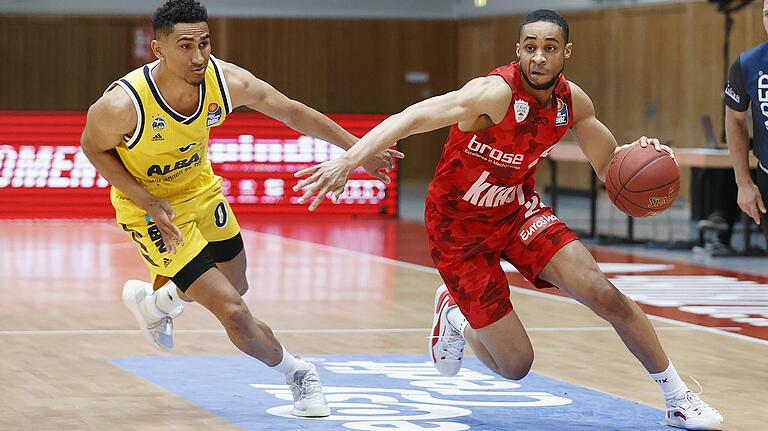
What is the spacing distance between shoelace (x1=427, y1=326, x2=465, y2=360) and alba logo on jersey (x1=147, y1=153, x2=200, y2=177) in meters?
1.42

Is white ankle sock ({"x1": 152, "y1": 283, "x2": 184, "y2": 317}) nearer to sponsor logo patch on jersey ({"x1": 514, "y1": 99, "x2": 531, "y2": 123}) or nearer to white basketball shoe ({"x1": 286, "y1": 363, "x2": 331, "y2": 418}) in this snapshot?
white basketball shoe ({"x1": 286, "y1": 363, "x2": 331, "y2": 418})

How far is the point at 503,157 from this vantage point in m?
5.40

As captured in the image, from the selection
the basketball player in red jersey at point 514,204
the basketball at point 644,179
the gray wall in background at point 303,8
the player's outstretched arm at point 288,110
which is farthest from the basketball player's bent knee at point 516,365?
the gray wall in background at point 303,8

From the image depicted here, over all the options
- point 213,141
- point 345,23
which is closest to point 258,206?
point 213,141

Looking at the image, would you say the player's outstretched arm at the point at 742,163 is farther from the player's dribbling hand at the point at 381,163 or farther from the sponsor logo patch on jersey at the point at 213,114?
the sponsor logo patch on jersey at the point at 213,114

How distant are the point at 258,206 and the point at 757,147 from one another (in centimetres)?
1047

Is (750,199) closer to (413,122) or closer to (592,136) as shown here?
(592,136)

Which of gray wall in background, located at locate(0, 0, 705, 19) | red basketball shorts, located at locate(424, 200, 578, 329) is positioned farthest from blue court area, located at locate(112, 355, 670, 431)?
gray wall in background, located at locate(0, 0, 705, 19)

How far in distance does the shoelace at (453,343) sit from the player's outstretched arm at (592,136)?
1.01m

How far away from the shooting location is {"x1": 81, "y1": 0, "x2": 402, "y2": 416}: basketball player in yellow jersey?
535cm

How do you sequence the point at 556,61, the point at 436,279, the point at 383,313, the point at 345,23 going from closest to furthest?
the point at 556,61 < the point at 383,313 < the point at 436,279 < the point at 345,23

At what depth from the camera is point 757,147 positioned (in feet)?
19.9

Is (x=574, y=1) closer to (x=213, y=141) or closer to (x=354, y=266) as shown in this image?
(x=213, y=141)

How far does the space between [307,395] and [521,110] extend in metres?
1.45
